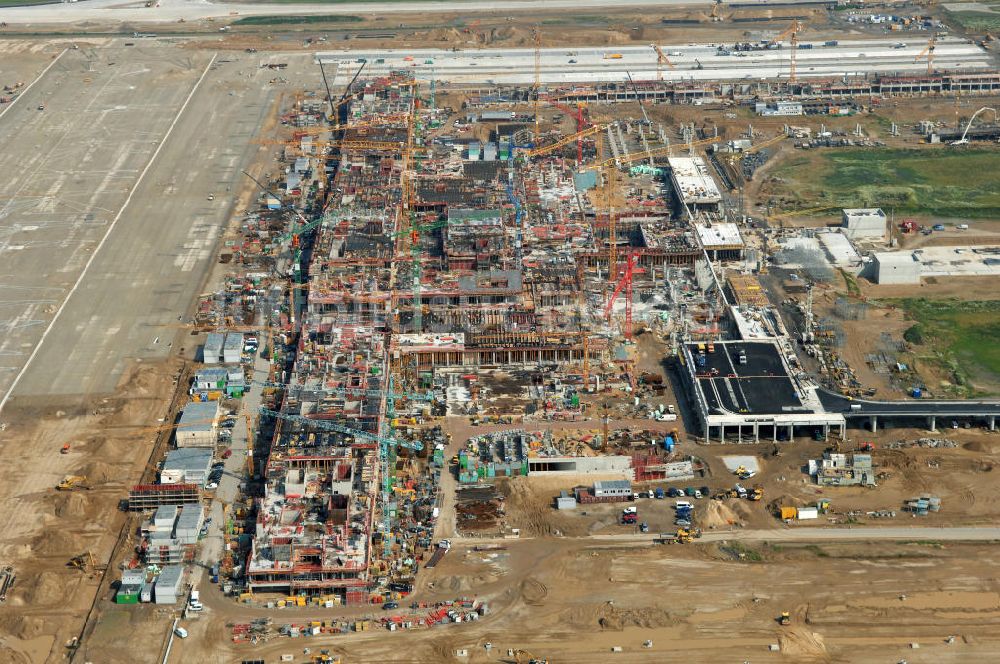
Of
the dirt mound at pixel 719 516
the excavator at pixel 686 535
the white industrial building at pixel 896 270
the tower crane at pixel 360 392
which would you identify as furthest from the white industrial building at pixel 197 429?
the white industrial building at pixel 896 270

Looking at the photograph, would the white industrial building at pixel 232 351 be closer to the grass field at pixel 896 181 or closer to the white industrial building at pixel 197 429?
the white industrial building at pixel 197 429

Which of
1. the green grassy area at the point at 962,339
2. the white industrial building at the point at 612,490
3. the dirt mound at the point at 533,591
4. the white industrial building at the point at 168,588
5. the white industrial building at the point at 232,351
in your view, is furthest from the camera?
the white industrial building at the point at 232,351

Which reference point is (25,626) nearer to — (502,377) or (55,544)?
(55,544)

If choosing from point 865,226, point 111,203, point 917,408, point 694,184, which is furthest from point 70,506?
point 865,226

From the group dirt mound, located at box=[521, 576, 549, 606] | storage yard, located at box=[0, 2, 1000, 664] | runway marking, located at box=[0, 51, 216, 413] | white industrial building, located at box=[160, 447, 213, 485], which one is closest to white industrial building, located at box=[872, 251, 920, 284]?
storage yard, located at box=[0, 2, 1000, 664]

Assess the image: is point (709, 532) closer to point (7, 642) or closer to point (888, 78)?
point (7, 642)

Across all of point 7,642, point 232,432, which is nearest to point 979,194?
point 232,432

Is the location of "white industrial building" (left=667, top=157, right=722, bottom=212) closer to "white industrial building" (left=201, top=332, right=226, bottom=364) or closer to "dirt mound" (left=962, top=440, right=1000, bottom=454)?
"dirt mound" (left=962, top=440, right=1000, bottom=454)
